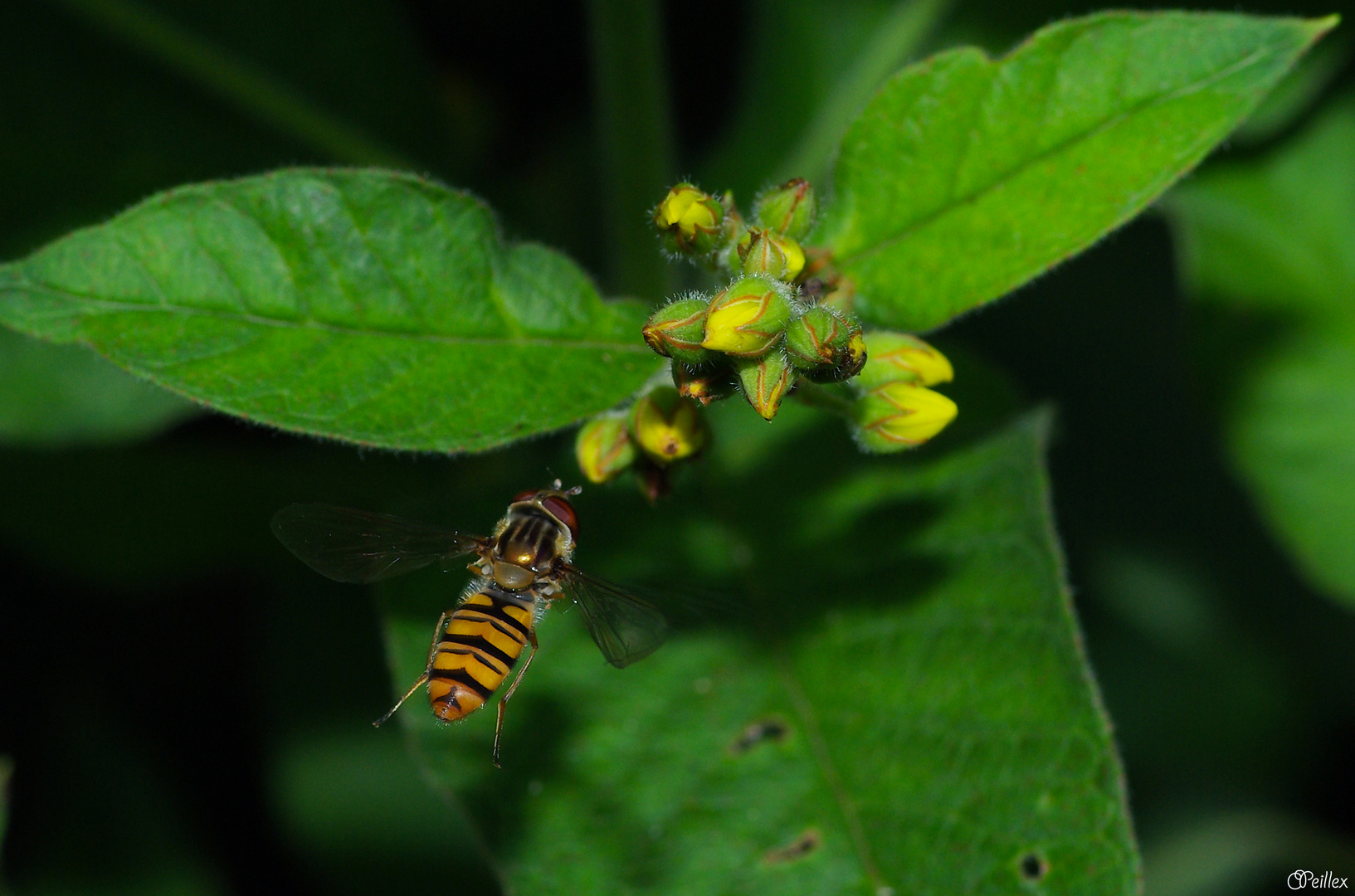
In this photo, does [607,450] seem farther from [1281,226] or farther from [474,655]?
[1281,226]

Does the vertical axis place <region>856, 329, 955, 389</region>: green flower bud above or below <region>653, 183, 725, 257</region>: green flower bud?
below

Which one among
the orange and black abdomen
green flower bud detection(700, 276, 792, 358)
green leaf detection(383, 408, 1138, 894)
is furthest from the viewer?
green leaf detection(383, 408, 1138, 894)

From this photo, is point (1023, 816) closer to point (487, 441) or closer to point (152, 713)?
point (487, 441)

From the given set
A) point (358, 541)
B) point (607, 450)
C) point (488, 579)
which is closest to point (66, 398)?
point (358, 541)

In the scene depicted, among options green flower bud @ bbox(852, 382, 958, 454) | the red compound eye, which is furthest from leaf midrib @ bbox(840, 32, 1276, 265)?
the red compound eye

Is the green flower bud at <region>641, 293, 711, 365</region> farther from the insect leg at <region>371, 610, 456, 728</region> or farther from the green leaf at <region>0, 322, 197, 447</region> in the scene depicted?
the green leaf at <region>0, 322, 197, 447</region>

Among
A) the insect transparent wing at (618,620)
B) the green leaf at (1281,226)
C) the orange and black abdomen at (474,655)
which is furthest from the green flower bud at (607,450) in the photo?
the green leaf at (1281,226)
